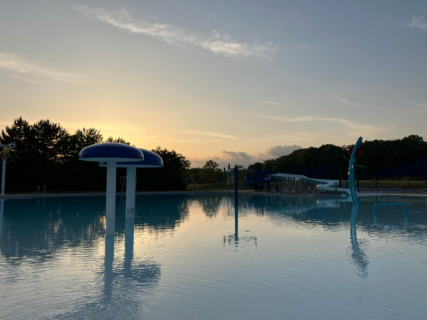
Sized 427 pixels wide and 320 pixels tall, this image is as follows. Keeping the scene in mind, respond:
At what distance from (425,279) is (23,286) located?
24.6ft

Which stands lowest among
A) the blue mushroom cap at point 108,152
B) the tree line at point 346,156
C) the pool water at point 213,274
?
the pool water at point 213,274

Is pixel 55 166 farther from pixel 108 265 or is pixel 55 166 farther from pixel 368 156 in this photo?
pixel 368 156

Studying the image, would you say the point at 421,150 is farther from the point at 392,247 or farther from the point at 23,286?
the point at 23,286

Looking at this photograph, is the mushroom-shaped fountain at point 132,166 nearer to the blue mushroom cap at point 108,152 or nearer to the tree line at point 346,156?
the blue mushroom cap at point 108,152

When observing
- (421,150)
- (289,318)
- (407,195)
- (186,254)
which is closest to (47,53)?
(186,254)

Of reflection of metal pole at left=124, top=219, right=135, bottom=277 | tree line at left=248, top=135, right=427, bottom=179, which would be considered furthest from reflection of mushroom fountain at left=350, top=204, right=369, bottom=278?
tree line at left=248, top=135, right=427, bottom=179

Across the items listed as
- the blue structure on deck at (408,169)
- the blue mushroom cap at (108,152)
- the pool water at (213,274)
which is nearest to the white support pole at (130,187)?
the pool water at (213,274)

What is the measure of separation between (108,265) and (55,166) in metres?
40.7

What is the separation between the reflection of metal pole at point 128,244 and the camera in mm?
7199

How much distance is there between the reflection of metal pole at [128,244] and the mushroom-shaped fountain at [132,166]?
43.0 inches

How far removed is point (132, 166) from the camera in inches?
604

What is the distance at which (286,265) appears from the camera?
756 centimetres

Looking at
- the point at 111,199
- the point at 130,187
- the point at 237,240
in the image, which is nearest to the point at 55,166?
the point at 130,187

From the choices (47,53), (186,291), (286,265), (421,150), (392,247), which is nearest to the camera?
(186,291)
